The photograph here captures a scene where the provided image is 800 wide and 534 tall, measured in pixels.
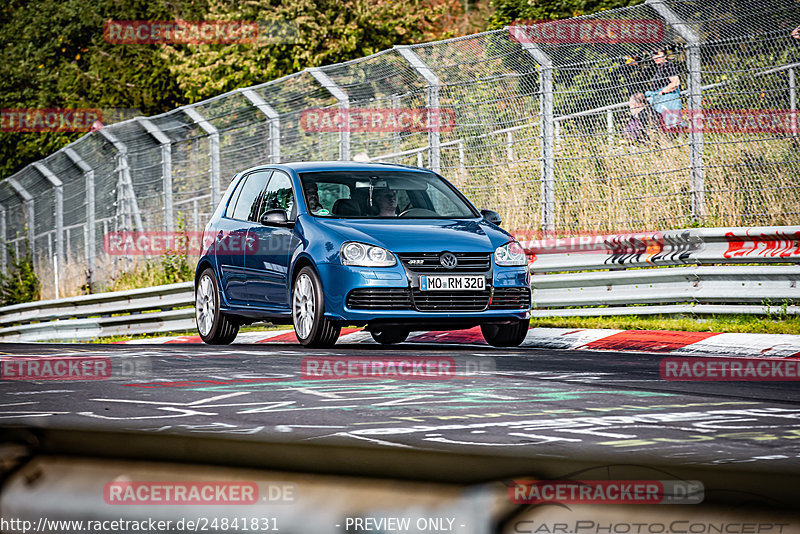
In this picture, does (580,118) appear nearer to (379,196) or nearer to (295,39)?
(379,196)

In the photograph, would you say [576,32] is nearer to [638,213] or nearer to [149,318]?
[638,213]

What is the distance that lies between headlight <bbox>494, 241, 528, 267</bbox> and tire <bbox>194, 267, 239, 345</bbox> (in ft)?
10.4

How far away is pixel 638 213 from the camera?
43.2 ft

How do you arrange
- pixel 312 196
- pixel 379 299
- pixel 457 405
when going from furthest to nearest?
pixel 312 196
pixel 379 299
pixel 457 405

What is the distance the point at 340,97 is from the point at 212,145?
328cm

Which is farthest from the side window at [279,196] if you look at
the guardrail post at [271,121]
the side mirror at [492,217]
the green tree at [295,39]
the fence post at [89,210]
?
the green tree at [295,39]

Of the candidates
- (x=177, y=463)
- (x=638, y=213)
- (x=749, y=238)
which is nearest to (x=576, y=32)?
(x=638, y=213)

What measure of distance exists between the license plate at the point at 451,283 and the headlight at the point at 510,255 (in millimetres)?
260

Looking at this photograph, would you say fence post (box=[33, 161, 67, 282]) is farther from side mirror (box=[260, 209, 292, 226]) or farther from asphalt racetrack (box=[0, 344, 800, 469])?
asphalt racetrack (box=[0, 344, 800, 469])

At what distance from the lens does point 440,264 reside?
32.4 ft

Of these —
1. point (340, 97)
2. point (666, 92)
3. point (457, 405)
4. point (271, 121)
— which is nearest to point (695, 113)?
point (666, 92)

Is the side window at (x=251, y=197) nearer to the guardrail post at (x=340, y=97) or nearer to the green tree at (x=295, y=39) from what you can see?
the guardrail post at (x=340, y=97)

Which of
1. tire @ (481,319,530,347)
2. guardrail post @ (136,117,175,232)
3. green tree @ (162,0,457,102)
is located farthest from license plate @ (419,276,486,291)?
green tree @ (162,0,457,102)

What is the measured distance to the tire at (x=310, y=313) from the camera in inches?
395
